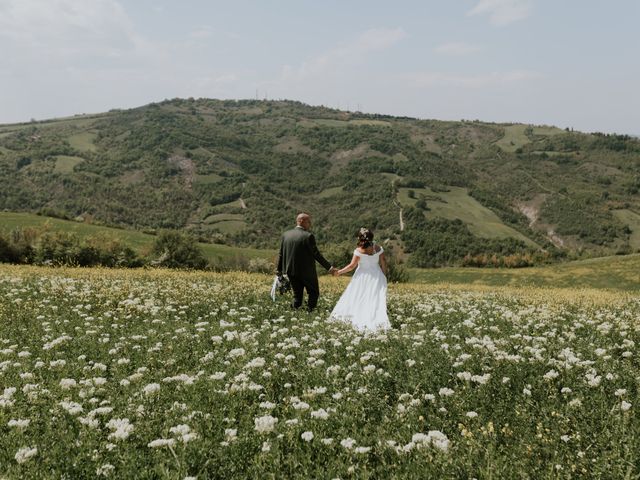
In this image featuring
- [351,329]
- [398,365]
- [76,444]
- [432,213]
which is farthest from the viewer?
[432,213]

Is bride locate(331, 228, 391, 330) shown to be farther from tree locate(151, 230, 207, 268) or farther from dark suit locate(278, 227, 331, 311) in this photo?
tree locate(151, 230, 207, 268)

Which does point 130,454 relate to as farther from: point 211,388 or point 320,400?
point 320,400

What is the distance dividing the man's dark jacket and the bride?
2.92ft

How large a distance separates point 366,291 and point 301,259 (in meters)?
1.92

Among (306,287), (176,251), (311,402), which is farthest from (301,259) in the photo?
(176,251)

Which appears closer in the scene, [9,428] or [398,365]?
[9,428]

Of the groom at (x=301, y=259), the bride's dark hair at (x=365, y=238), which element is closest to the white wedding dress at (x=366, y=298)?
the bride's dark hair at (x=365, y=238)

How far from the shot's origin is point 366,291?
12625 mm

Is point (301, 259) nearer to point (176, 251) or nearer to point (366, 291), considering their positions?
point (366, 291)

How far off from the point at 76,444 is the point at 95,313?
24.5 feet

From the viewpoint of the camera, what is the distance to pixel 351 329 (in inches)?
406

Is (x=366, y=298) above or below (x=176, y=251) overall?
above

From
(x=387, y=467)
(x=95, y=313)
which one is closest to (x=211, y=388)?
(x=387, y=467)

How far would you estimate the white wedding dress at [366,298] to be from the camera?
12039mm
